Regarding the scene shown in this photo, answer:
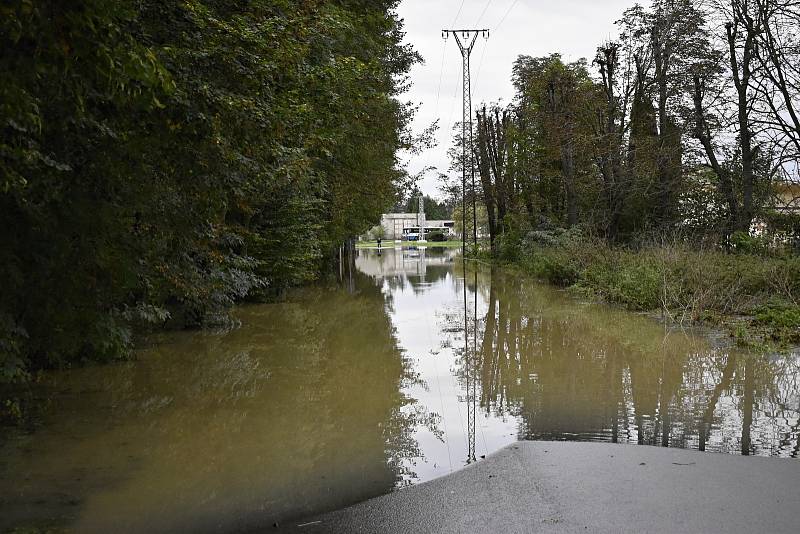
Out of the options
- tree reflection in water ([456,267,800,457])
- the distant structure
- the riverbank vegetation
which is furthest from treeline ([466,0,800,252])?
the distant structure

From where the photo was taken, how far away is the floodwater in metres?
5.69

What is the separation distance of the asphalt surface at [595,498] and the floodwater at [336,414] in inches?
16.7

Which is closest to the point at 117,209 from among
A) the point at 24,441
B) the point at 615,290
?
the point at 24,441

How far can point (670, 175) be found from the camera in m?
26.5

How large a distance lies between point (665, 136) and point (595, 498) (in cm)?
2216

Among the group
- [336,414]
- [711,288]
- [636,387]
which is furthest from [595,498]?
[711,288]

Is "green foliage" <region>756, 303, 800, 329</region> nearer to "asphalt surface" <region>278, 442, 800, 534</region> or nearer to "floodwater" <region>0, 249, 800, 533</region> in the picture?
"floodwater" <region>0, 249, 800, 533</region>

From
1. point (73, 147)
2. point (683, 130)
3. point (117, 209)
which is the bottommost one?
point (117, 209)

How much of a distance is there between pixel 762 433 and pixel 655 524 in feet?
9.65

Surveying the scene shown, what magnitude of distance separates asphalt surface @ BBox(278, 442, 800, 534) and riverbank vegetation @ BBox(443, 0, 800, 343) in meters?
6.83

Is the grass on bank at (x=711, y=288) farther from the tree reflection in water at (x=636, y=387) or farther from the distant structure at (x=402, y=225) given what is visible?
the distant structure at (x=402, y=225)

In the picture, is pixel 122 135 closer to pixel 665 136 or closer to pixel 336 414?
pixel 336 414

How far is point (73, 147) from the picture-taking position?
649cm

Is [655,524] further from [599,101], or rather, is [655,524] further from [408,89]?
[599,101]
